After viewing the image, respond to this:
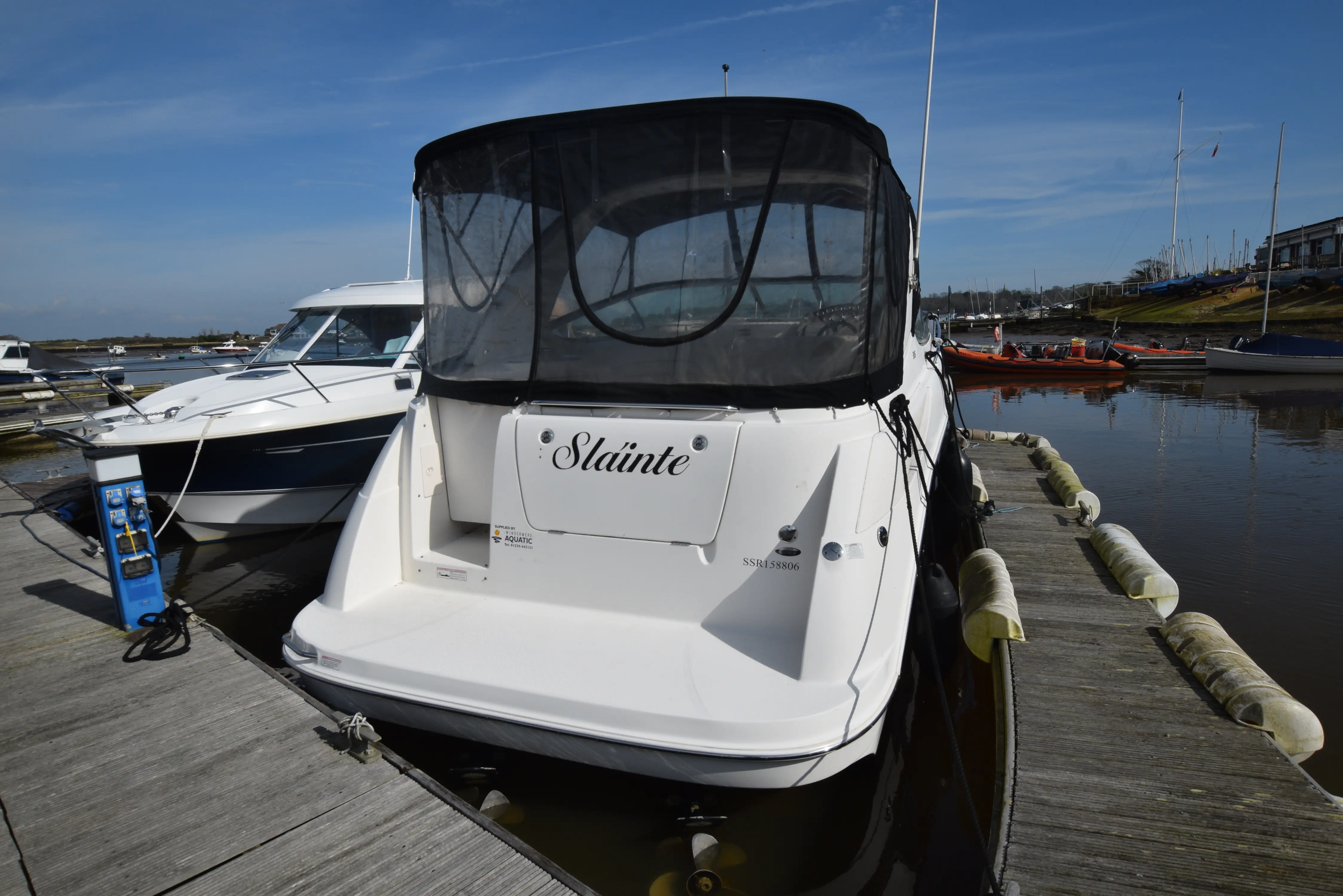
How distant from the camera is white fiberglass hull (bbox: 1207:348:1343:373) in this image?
21250 millimetres

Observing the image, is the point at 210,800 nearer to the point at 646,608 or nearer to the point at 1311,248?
the point at 646,608

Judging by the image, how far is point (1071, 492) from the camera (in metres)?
6.79

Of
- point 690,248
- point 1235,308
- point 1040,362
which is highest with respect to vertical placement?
point 1235,308

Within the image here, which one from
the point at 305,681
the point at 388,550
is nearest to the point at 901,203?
the point at 388,550

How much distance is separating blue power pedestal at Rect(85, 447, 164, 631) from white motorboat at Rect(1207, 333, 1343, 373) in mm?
27103

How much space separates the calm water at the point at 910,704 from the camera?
2986mm

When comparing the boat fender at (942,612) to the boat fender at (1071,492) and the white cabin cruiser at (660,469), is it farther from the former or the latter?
the boat fender at (1071,492)

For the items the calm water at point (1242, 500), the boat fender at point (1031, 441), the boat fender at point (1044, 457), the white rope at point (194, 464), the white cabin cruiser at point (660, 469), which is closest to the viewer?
the white cabin cruiser at point (660, 469)

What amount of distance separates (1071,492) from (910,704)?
3.54 meters

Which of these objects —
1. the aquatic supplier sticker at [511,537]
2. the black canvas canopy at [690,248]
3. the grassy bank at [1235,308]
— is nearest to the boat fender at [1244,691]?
the black canvas canopy at [690,248]

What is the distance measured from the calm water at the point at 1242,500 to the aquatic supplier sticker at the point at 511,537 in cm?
397

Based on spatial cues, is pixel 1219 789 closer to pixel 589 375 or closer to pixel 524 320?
pixel 589 375

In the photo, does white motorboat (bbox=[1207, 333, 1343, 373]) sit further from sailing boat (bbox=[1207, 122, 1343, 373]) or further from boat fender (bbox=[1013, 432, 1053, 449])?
boat fender (bbox=[1013, 432, 1053, 449])

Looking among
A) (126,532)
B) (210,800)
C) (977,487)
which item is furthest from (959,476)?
(126,532)
